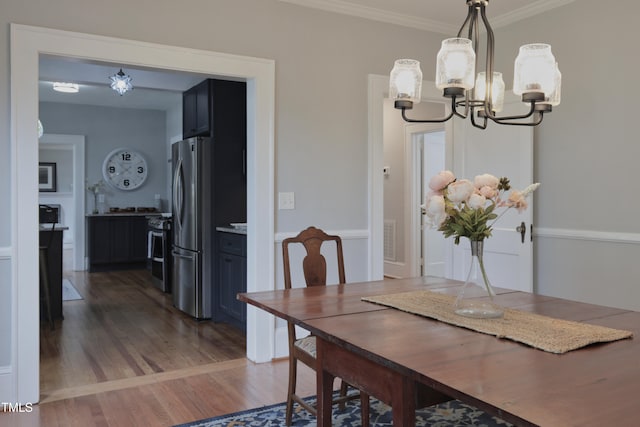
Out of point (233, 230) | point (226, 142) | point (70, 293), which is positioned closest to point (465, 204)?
point (233, 230)

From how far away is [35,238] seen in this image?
A: 2.91m

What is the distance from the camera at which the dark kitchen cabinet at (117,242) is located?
7887 millimetres

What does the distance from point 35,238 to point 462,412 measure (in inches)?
98.3

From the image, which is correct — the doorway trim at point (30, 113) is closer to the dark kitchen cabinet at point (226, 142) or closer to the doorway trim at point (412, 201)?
the dark kitchen cabinet at point (226, 142)

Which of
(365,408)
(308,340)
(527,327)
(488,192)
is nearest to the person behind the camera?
(527,327)

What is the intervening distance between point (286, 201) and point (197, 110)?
1939 millimetres

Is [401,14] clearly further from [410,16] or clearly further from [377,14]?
[377,14]

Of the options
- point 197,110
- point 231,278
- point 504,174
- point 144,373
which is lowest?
point 144,373

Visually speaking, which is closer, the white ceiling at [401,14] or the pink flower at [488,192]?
the pink flower at [488,192]

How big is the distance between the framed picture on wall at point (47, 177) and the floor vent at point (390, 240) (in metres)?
8.03

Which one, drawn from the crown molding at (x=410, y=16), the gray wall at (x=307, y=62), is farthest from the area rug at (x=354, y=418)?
the crown molding at (x=410, y=16)

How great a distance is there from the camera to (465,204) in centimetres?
184

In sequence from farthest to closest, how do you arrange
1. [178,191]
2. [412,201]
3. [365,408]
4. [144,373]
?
1. [412,201]
2. [178,191]
3. [144,373]
4. [365,408]

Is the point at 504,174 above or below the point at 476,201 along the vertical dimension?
→ above
